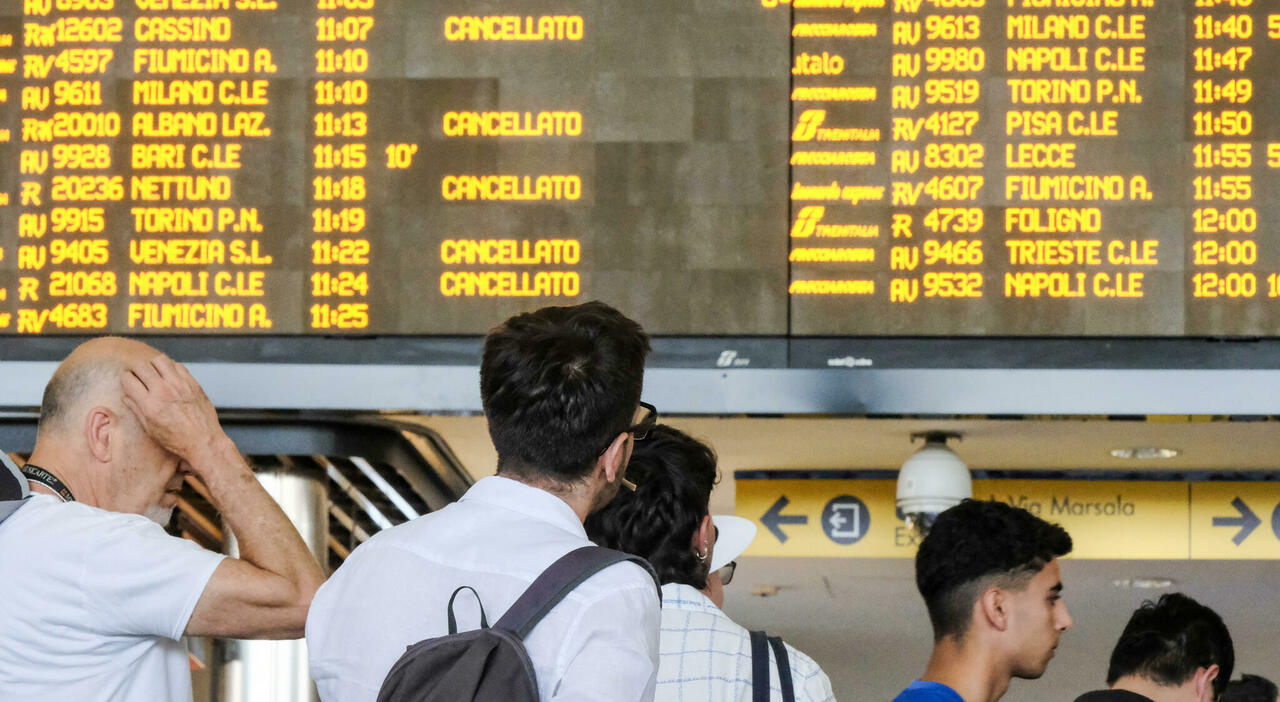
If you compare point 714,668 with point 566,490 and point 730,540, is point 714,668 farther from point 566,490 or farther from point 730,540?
point 566,490

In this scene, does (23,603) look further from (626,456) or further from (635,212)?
(635,212)

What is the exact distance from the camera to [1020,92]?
4.43 meters

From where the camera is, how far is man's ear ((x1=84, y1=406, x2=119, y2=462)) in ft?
6.77

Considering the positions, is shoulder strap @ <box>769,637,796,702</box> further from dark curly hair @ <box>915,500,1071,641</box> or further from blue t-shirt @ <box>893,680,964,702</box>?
dark curly hair @ <box>915,500,1071,641</box>

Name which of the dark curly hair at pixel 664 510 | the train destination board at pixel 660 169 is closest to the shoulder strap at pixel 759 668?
the dark curly hair at pixel 664 510

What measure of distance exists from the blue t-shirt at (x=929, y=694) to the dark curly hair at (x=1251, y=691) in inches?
112

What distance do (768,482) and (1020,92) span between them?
210 cm

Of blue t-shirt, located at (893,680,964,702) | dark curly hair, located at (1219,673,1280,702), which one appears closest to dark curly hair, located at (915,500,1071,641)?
blue t-shirt, located at (893,680,964,702)

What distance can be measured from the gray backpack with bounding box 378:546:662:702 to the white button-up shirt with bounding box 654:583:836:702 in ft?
2.80

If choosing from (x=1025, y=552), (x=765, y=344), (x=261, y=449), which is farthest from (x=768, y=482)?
(x=1025, y=552)

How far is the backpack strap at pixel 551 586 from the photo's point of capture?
4.96 ft

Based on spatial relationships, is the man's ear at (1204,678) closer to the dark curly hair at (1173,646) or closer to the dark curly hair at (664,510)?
the dark curly hair at (1173,646)

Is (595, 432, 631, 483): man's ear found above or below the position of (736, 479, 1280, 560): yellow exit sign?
above

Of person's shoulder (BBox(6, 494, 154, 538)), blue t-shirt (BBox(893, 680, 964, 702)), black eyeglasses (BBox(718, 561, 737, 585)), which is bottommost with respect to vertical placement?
blue t-shirt (BBox(893, 680, 964, 702))
